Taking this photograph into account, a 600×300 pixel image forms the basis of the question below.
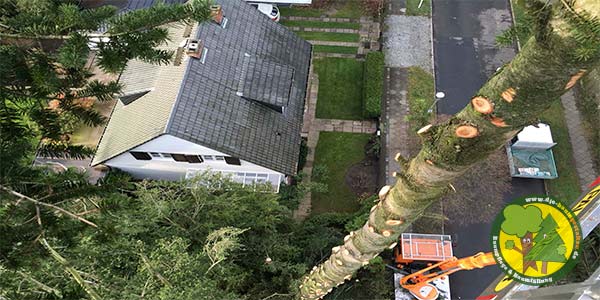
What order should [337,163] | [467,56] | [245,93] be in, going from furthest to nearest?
[467,56] < [337,163] < [245,93]

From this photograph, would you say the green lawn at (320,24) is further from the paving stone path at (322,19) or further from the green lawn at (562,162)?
the green lawn at (562,162)

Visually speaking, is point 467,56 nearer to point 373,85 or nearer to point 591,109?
point 373,85

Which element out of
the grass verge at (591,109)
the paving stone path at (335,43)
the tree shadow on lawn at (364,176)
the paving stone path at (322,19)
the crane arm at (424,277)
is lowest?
the crane arm at (424,277)

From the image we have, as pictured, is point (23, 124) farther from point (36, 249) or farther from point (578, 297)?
point (578, 297)

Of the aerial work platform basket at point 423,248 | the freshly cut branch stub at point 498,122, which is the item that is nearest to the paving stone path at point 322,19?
the aerial work platform basket at point 423,248

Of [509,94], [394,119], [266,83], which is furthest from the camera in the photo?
[394,119]

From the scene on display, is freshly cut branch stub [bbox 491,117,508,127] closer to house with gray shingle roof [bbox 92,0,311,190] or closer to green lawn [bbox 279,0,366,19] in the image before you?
house with gray shingle roof [bbox 92,0,311,190]

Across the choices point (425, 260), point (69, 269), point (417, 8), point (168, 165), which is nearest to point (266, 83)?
point (168, 165)
